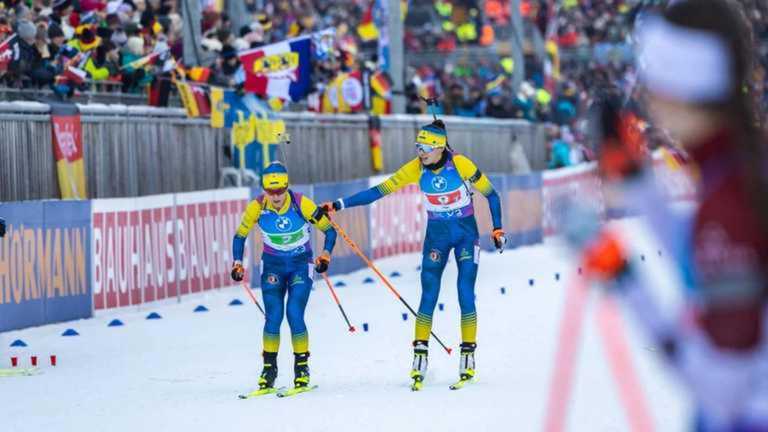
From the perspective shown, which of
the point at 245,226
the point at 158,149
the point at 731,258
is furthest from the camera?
the point at 158,149

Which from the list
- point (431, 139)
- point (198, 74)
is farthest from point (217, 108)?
point (431, 139)

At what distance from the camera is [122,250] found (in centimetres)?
1692

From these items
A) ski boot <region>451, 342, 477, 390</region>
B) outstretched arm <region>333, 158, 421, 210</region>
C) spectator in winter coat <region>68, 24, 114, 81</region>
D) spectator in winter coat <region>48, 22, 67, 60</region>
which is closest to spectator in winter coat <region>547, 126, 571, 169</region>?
spectator in winter coat <region>68, 24, 114, 81</region>

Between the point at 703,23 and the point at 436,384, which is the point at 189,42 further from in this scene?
the point at 703,23

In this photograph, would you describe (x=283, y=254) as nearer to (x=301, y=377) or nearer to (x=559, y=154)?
(x=301, y=377)

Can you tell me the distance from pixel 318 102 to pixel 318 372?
13.2 m

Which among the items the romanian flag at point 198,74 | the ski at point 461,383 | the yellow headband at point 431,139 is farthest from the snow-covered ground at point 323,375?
the romanian flag at point 198,74

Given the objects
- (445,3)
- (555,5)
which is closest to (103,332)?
(555,5)

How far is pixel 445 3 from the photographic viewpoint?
2146 inches

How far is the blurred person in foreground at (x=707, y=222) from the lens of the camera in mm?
3576

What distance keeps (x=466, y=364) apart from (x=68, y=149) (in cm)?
707

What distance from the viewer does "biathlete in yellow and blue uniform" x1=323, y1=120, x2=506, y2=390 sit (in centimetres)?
1146

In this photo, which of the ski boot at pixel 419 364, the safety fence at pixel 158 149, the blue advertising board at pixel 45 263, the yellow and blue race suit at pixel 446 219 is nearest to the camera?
the ski boot at pixel 419 364

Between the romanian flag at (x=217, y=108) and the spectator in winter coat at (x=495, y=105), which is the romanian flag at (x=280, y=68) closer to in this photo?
the romanian flag at (x=217, y=108)
